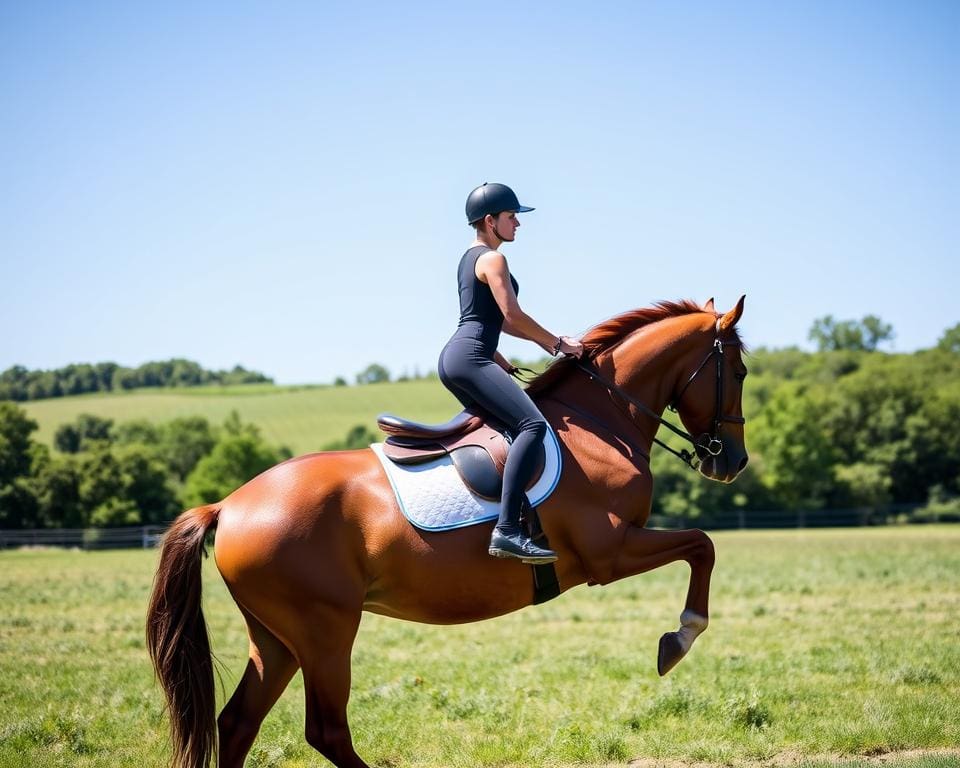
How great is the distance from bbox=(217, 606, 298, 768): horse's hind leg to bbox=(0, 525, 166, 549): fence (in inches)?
1891

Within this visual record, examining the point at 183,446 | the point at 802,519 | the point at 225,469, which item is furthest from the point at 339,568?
the point at 183,446

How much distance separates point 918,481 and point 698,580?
85495mm

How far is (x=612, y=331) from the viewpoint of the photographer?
7.48 m

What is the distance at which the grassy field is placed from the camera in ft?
26.2

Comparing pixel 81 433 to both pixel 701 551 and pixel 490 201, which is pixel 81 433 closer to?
pixel 490 201

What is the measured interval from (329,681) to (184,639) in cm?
115

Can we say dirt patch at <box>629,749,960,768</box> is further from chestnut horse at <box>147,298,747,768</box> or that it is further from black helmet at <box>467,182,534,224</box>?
black helmet at <box>467,182,534,224</box>

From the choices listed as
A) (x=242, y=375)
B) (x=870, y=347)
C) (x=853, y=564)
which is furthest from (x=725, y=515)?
(x=870, y=347)

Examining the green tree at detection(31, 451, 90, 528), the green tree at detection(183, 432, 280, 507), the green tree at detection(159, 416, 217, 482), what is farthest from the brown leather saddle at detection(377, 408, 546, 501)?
the green tree at detection(159, 416, 217, 482)

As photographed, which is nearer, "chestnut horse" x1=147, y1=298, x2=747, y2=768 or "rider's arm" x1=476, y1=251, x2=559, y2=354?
"chestnut horse" x1=147, y1=298, x2=747, y2=768

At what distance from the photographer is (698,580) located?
6.79 metres

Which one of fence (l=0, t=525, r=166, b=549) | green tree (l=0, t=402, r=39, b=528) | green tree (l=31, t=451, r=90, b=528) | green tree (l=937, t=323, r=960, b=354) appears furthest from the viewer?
green tree (l=937, t=323, r=960, b=354)

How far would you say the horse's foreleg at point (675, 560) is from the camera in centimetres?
653

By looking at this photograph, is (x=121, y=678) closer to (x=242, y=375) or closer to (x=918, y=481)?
(x=918, y=481)
